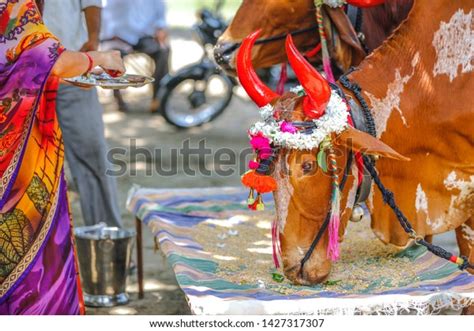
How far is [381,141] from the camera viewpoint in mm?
3482

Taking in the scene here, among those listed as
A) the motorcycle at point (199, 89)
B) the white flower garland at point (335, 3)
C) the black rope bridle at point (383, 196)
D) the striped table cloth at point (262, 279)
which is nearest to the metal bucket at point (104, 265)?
the striped table cloth at point (262, 279)

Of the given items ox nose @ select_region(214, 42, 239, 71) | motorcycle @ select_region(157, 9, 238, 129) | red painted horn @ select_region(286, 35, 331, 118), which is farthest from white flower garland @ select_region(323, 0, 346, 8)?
motorcycle @ select_region(157, 9, 238, 129)

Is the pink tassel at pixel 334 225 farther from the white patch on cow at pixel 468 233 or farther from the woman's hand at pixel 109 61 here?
the woman's hand at pixel 109 61

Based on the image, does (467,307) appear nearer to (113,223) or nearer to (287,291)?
(287,291)

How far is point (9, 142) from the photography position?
3393mm

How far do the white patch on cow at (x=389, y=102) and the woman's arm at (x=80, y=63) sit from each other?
1052mm

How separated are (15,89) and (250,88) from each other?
3.02 feet

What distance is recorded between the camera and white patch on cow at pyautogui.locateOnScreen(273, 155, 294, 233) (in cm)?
330

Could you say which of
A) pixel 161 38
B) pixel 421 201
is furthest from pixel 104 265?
pixel 161 38

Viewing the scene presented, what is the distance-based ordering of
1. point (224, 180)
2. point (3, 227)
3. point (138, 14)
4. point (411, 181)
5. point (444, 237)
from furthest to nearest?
1. point (138, 14)
2. point (224, 180)
3. point (444, 237)
4. point (411, 181)
5. point (3, 227)

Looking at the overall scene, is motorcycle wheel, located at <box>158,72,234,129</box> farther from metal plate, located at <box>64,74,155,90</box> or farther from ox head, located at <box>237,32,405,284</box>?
ox head, located at <box>237,32,405,284</box>

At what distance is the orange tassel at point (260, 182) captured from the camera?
3.27m

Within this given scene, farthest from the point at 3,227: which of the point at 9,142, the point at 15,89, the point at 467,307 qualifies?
the point at 467,307

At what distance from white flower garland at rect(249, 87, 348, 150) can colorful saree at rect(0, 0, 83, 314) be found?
0.84m
